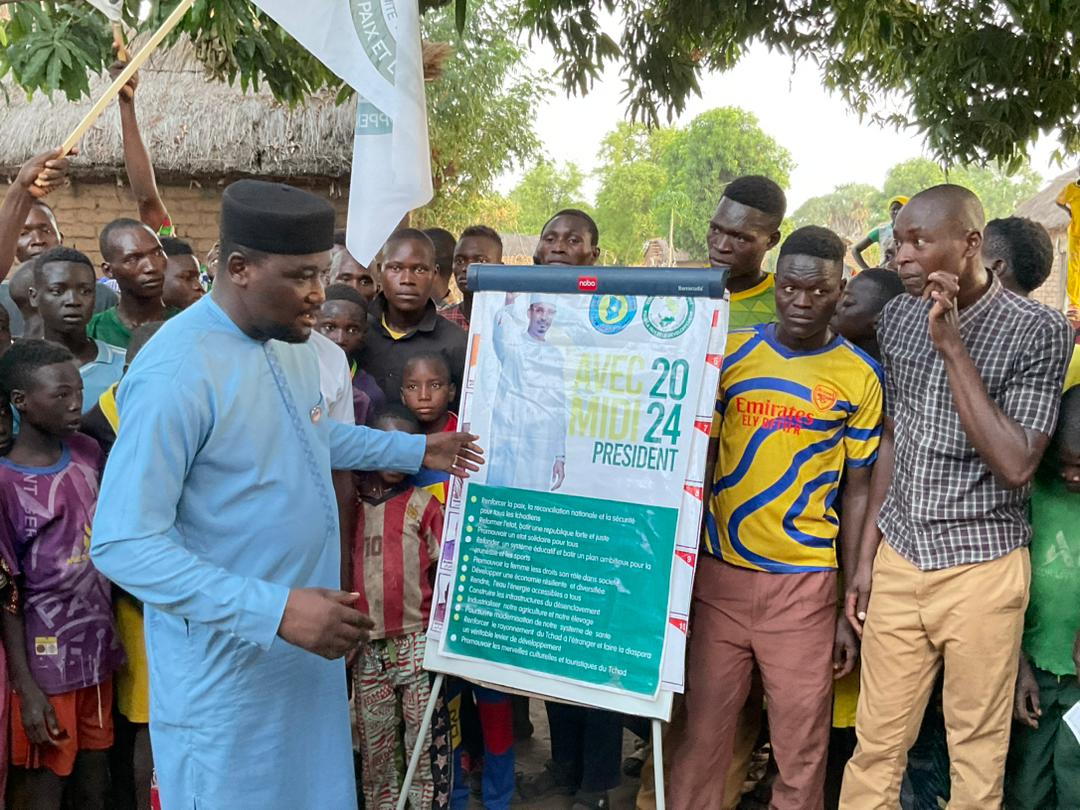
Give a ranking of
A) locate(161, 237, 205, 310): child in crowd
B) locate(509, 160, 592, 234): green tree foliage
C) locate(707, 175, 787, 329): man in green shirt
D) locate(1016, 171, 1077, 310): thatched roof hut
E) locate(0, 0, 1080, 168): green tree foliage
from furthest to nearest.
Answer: locate(509, 160, 592, 234): green tree foliage → locate(1016, 171, 1077, 310): thatched roof hut → locate(0, 0, 1080, 168): green tree foliage → locate(161, 237, 205, 310): child in crowd → locate(707, 175, 787, 329): man in green shirt

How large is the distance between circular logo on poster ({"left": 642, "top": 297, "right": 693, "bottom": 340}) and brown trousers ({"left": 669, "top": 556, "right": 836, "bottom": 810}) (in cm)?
85

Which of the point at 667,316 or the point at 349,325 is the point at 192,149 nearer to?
the point at 349,325

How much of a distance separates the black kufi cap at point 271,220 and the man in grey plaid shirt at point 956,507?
5.40 ft

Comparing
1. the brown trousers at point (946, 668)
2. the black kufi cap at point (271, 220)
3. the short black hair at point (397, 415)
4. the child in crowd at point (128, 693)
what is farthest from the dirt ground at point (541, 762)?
the black kufi cap at point (271, 220)

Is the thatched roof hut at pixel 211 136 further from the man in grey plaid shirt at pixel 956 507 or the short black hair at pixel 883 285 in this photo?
the man in grey plaid shirt at pixel 956 507

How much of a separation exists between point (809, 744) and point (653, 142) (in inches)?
1880

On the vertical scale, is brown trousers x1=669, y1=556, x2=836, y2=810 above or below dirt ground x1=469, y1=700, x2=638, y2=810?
above

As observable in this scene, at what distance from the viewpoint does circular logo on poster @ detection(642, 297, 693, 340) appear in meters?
2.75

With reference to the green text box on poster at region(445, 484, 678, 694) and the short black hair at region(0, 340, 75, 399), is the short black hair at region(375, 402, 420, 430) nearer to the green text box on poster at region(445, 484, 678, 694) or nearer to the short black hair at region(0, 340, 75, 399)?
the green text box on poster at region(445, 484, 678, 694)

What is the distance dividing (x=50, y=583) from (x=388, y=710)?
1.18 metres

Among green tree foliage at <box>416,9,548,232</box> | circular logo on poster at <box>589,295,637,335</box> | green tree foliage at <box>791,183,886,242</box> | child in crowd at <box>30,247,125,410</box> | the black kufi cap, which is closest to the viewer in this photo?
the black kufi cap

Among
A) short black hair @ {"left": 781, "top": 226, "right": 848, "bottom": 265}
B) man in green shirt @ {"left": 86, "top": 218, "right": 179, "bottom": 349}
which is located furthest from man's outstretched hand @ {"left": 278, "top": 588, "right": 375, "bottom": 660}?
man in green shirt @ {"left": 86, "top": 218, "right": 179, "bottom": 349}

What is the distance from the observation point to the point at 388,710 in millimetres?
3158

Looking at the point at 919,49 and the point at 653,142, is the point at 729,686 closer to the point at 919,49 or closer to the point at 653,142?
the point at 919,49
